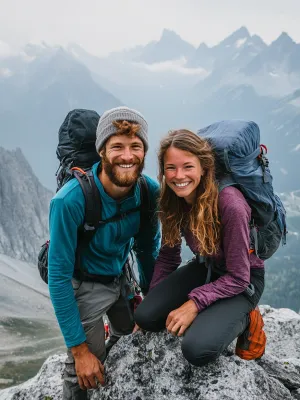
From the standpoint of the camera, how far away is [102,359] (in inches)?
243

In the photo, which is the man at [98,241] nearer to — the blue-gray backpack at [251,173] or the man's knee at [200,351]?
the blue-gray backpack at [251,173]

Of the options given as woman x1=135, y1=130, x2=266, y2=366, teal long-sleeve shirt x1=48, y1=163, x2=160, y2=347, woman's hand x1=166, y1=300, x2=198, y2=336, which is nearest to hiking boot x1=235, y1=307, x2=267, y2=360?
woman x1=135, y1=130, x2=266, y2=366

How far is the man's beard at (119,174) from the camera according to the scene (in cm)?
526

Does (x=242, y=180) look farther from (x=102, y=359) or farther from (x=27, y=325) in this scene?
(x=27, y=325)

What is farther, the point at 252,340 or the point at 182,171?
the point at 252,340

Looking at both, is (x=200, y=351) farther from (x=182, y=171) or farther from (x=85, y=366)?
(x=182, y=171)

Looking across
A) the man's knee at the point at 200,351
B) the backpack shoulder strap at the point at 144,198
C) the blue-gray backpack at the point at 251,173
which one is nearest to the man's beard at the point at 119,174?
the backpack shoulder strap at the point at 144,198

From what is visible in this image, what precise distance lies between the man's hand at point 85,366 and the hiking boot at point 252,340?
86.9 inches

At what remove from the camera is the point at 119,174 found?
17.3 feet

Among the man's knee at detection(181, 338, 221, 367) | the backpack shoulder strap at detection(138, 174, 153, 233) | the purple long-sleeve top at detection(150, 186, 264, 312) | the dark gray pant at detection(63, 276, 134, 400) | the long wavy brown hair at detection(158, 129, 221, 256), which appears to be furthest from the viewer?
the backpack shoulder strap at detection(138, 174, 153, 233)

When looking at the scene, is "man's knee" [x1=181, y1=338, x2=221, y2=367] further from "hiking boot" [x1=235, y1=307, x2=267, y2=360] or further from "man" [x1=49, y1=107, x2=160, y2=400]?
"man" [x1=49, y1=107, x2=160, y2=400]

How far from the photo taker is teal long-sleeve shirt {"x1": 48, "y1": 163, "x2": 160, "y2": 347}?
507 cm

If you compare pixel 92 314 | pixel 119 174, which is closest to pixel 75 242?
pixel 119 174

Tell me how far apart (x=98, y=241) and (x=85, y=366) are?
6.24 feet
